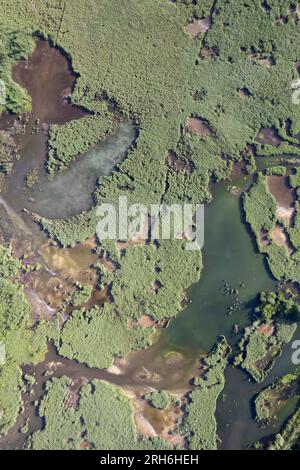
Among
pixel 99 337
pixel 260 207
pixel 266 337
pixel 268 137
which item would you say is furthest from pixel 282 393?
pixel 268 137

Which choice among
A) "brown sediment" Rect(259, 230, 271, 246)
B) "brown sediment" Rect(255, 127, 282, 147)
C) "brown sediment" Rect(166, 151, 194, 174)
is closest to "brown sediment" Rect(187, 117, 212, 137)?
"brown sediment" Rect(166, 151, 194, 174)

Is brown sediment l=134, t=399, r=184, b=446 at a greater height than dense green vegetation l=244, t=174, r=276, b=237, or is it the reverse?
dense green vegetation l=244, t=174, r=276, b=237

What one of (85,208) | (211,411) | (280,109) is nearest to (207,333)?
(211,411)

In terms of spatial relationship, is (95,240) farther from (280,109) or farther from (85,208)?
(280,109)

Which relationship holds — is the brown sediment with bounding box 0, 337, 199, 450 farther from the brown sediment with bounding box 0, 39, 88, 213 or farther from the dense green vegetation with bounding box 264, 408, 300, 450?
the brown sediment with bounding box 0, 39, 88, 213

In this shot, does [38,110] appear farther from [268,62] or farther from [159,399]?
[159,399]

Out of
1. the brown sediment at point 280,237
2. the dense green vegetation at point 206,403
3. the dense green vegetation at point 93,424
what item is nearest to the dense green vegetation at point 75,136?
the brown sediment at point 280,237
